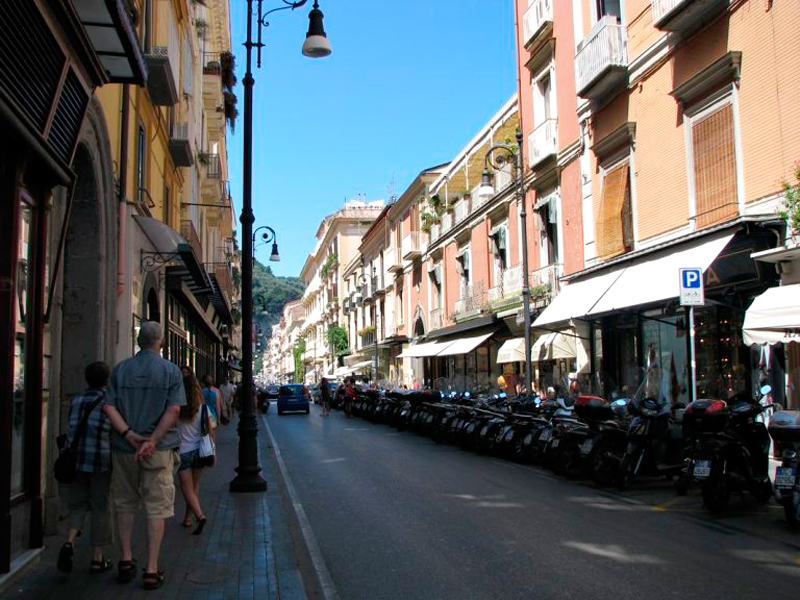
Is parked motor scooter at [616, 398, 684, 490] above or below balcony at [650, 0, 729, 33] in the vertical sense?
below

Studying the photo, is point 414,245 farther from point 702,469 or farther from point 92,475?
point 92,475

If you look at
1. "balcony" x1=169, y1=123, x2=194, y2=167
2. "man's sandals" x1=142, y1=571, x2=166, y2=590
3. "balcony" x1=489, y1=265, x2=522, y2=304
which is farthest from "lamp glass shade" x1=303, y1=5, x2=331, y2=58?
"balcony" x1=489, y1=265, x2=522, y2=304

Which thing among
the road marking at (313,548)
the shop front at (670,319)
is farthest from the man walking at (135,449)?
the shop front at (670,319)

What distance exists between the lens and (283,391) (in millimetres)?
38094

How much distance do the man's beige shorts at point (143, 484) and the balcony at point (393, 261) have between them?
126 ft

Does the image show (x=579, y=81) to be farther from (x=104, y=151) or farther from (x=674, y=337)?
(x=104, y=151)

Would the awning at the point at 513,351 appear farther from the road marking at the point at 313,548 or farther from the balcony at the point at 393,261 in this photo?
the balcony at the point at 393,261

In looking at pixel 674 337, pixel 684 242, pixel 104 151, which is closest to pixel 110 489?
pixel 104 151

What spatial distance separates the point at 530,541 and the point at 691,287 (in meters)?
5.52

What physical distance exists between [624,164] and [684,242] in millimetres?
3791

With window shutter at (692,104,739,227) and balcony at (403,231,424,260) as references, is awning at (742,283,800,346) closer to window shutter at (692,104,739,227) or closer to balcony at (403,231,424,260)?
window shutter at (692,104,739,227)

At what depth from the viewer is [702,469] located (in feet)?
27.6

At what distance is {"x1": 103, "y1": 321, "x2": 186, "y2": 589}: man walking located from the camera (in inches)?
227

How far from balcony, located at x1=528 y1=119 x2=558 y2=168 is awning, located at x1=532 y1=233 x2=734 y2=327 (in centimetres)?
444
